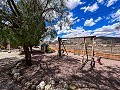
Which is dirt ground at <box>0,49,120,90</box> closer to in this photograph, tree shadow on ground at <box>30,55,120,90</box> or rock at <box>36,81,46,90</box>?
tree shadow on ground at <box>30,55,120,90</box>

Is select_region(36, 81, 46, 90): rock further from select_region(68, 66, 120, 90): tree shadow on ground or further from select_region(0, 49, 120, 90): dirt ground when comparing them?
select_region(68, 66, 120, 90): tree shadow on ground

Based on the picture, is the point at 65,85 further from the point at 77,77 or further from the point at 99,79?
the point at 99,79

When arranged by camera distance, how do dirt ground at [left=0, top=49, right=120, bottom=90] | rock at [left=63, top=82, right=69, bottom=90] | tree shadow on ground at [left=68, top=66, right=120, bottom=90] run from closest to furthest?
rock at [left=63, top=82, right=69, bottom=90] → tree shadow on ground at [left=68, top=66, right=120, bottom=90] → dirt ground at [left=0, top=49, right=120, bottom=90]

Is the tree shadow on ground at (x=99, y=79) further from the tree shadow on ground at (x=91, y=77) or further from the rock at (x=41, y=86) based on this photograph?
the rock at (x=41, y=86)

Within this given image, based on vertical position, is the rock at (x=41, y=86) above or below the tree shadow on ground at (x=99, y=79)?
below

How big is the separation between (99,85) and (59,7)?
12.0 metres

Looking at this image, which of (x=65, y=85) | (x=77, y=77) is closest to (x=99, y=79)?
(x=77, y=77)

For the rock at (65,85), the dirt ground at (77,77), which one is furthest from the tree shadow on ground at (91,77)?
the rock at (65,85)

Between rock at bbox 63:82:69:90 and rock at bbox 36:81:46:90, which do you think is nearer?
rock at bbox 63:82:69:90

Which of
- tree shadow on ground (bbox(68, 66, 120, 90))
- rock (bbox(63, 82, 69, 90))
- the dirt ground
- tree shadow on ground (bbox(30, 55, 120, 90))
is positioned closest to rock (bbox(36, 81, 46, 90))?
the dirt ground

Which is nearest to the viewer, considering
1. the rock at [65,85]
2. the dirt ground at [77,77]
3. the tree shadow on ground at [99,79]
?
the rock at [65,85]

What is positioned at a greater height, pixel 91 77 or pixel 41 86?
pixel 91 77

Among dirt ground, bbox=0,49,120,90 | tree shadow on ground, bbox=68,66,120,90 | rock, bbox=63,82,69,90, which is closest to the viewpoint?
rock, bbox=63,82,69,90

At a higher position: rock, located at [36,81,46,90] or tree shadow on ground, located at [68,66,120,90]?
tree shadow on ground, located at [68,66,120,90]
